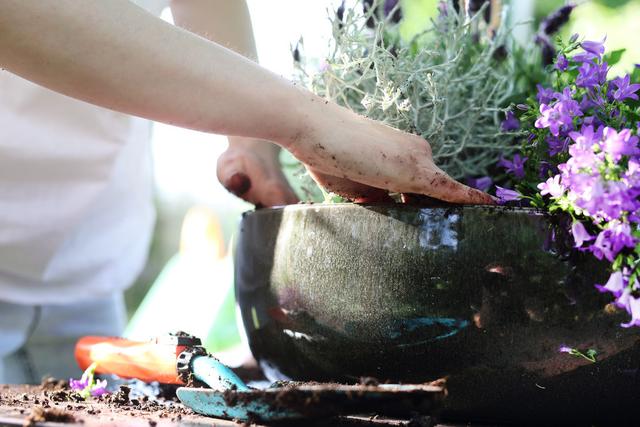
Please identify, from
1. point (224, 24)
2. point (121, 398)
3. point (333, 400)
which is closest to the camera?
point (333, 400)

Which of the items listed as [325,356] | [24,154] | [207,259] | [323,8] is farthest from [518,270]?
[207,259]

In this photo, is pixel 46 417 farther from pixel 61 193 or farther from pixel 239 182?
pixel 61 193

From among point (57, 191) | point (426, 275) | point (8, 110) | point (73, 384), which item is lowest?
point (73, 384)

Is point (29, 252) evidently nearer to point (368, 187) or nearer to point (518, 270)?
point (368, 187)

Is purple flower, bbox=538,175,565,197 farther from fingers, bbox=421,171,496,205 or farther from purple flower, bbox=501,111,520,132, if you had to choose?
purple flower, bbox=501,111,520,132

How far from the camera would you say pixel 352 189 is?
65cm

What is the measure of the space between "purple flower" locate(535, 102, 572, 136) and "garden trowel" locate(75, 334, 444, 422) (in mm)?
258

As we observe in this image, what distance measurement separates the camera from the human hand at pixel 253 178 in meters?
0.90

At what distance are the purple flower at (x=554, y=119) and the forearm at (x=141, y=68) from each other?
0.69 feet

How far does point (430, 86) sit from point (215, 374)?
0.36 m

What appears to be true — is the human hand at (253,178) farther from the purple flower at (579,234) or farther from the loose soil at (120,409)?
the purple flower at (579,234)

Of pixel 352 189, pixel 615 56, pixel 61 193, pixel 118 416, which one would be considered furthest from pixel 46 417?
pixel 61 193

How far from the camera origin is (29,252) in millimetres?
1227

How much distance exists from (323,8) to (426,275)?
0.39 m
